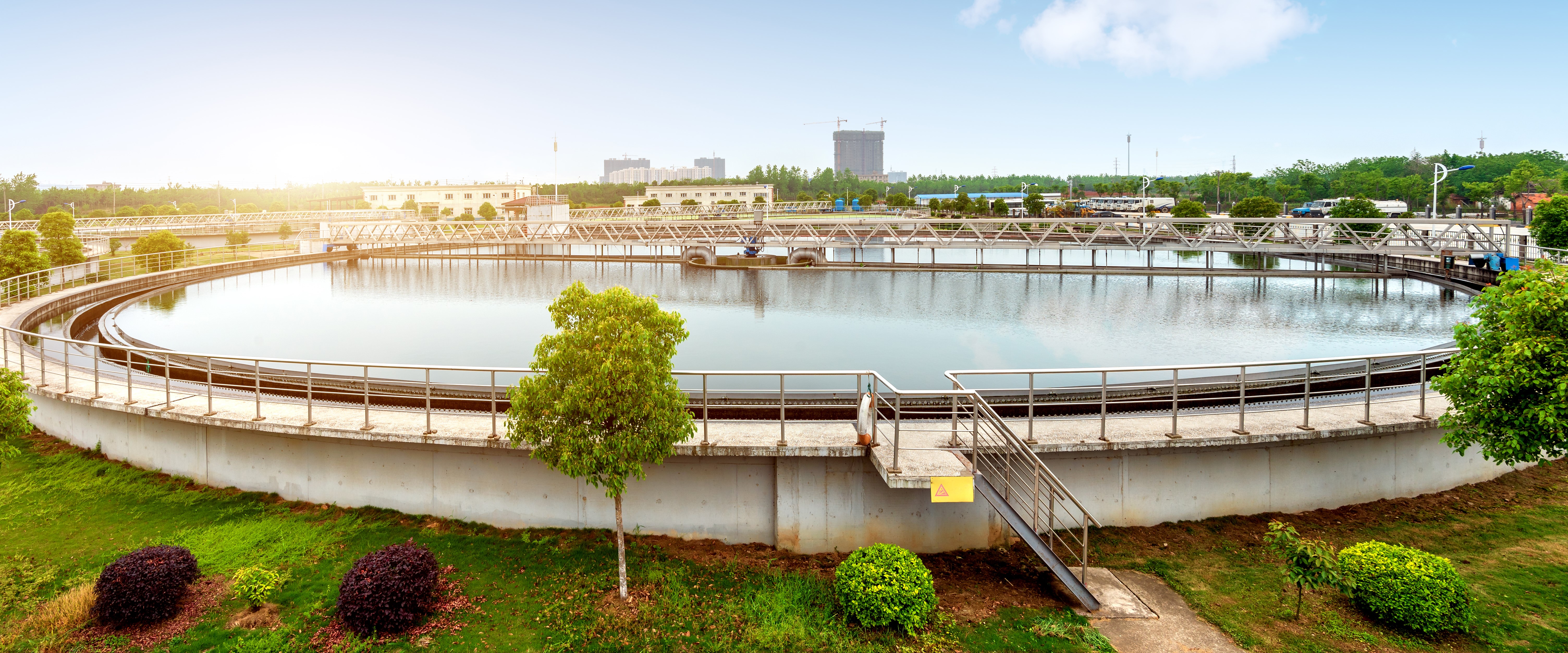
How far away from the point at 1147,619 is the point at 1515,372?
15.2ft

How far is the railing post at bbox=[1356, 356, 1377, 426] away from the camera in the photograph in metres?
11.1

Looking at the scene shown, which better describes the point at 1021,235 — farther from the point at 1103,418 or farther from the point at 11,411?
the point at 11,411

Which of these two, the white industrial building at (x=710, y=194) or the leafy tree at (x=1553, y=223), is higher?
the white industrial building at (x=710, y=194)

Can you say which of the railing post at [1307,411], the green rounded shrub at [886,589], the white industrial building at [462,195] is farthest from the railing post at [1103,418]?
the white industrial building at [462,195]

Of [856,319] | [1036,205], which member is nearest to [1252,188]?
[1036,205]

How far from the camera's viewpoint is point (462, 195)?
12362 cm

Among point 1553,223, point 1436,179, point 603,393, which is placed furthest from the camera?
point 1436,179

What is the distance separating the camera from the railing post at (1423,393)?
1134 cm

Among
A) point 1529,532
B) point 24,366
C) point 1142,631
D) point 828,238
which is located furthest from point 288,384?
point 828,238

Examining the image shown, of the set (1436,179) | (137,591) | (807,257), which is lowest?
(137,591)

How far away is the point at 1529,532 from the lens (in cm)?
1118

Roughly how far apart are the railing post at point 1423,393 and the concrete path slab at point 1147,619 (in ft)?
15.6

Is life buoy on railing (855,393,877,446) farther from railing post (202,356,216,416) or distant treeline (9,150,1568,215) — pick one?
distant treeline (9,150,1568,215)

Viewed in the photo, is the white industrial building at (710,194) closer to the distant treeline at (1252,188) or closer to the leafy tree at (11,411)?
the distant treeline at (1252,188)
